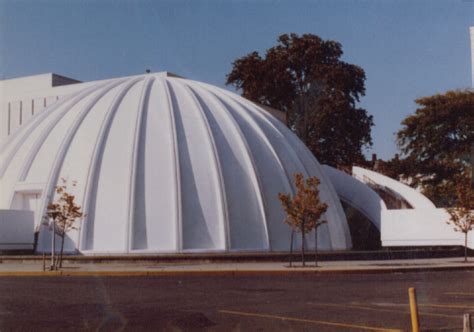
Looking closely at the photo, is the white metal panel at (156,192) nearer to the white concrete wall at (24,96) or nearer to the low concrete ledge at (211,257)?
the low concrete ledge at (211,257)

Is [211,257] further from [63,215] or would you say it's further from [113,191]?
[63,215]

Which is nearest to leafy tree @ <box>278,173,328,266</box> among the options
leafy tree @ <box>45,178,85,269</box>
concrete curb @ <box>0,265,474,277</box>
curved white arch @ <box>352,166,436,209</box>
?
concrete curb @ <box>0,265,474,277</box>

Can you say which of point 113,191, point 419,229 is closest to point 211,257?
point 113,191

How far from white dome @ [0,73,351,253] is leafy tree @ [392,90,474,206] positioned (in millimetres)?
21718

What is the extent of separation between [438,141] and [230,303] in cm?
3980

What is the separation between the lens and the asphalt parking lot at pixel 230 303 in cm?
915

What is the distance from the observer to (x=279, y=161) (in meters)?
26.3

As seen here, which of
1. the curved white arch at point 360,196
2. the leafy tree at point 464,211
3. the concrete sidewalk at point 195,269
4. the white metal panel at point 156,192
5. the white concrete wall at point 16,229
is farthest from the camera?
the curved white arch at point 360,196

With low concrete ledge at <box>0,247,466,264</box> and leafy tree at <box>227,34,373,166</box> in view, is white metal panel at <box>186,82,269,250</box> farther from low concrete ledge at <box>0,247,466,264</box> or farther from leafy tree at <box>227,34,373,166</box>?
leafy tree at <box>227,34,373,166</box>

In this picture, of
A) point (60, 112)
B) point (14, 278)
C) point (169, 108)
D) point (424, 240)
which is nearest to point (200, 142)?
point (169, 108)

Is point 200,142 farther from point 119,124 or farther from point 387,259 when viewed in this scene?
point 387,259

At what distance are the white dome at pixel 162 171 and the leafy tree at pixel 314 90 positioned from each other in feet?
74.8

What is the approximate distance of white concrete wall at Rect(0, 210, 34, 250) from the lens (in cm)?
2445

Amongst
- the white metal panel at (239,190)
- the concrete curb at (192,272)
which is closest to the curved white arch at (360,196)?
the white metal panel at (239,190)
